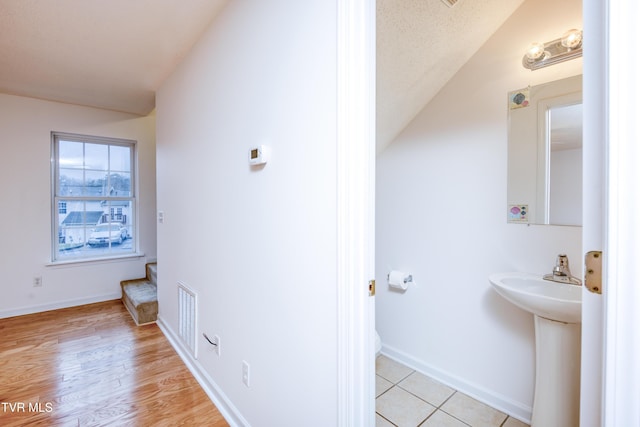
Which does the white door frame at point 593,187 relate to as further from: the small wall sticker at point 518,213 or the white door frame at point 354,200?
the small wall sticker at point 518,213

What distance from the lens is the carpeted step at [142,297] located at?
2844mm

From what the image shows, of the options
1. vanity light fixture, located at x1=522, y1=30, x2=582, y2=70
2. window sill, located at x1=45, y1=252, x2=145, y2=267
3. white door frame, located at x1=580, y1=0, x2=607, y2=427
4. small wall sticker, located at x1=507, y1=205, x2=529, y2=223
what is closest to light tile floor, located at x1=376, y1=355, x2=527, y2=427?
small wall sticker, located at x1=507, y1=205, x2=529, y2=223

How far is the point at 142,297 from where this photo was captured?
3.01 metres

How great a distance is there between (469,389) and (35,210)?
4361 millimetres

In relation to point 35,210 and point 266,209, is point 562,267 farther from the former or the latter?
point 35,210

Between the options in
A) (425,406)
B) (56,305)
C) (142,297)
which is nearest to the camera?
(425,406)

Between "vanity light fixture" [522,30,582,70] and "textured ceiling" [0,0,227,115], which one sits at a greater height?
"textured ceiling" [0,0,227,115]

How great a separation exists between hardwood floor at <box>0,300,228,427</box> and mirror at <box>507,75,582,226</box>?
6.94 feet

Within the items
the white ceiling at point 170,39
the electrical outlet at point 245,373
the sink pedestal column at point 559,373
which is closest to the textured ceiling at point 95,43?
the white ceiling at point 170,39

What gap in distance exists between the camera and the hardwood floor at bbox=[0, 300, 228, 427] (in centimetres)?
165

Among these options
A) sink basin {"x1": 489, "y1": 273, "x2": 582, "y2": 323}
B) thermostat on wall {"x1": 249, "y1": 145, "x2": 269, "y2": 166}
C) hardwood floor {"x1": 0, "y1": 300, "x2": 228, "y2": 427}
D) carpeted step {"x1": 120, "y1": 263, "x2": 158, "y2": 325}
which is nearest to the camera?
sink basin {"x1": 489, "y1": 273, "x2": 582, "y2": 323}

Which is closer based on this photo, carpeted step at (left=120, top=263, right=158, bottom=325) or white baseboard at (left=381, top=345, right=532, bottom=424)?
white baseboard at (left=381, top=345, right=532, bottom=424)

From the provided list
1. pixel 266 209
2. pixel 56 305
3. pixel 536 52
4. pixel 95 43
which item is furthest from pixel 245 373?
pixel 56 305

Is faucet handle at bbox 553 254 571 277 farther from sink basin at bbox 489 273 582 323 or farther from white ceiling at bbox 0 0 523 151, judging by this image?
white ceiling at bbox 0 0 523 151
